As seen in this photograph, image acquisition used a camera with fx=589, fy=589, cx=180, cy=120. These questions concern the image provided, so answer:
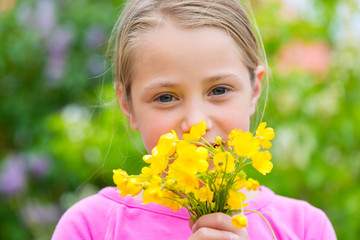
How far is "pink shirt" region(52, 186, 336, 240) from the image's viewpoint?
1.81 metres

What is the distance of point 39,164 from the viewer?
4.28 metres

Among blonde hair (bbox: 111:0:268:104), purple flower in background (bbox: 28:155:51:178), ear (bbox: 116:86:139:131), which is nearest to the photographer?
blonde hair (bbox: 111:0:268:104)

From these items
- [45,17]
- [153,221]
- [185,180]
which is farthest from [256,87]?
[45,17]

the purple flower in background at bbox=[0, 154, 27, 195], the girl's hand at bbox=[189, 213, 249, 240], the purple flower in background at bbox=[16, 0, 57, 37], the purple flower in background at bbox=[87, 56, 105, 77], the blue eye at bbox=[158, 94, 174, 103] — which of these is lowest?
the purple flower in background at bbox=[0, 154, 27, 195]

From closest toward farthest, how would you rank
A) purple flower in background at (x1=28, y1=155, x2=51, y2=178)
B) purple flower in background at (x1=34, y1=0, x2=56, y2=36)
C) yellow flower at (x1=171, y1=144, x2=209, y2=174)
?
yellow flower at (x1=171, y1=144, x2=209, y2=174) < purple flower in background at (x1=28, y1=155, x2=51, y2=178) < purple flower in background at (x1=34, y1=0, x2=56, y2=36)

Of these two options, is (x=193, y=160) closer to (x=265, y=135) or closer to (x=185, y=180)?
(x=185, y=180)

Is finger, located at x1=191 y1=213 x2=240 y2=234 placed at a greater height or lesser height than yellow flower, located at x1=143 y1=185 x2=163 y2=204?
lesser

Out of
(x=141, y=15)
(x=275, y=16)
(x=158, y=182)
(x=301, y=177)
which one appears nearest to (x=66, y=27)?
(x=275, y=16)

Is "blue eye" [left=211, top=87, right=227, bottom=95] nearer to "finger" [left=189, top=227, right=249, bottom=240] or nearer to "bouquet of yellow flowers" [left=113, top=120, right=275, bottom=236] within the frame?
"bouquet of yellow flowers" [left=113, top=120, right=275, bottom=236]

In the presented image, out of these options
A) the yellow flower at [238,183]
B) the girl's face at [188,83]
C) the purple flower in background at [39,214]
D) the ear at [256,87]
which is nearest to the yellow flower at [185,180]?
the yellow flower at [238,183]

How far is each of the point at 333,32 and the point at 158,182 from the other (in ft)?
9.46

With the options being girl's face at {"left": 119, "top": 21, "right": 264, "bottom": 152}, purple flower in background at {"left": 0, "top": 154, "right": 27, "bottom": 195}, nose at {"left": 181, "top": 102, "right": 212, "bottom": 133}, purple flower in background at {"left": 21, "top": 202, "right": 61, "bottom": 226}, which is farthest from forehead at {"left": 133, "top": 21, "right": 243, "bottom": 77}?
purple flower in background at {"left": 21, "top": 202, "right": 61, "bottom": 226}

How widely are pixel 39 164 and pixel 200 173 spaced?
10.3 ft

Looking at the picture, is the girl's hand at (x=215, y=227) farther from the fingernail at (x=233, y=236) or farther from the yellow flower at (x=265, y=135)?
the yellow flower at (x=265, y=135)
